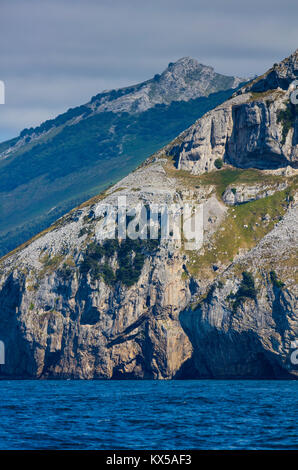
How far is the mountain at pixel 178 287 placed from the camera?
15388 cm

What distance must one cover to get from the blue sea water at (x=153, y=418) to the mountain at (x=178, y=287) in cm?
2231

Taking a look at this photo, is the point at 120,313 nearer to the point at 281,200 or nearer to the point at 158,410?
the point at 281,200

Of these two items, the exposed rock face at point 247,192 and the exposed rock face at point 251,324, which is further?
the exposed rock face at point 247,192

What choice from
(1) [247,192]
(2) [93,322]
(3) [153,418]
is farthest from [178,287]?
(3) [153,418]

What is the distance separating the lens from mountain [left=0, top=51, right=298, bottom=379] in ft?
505

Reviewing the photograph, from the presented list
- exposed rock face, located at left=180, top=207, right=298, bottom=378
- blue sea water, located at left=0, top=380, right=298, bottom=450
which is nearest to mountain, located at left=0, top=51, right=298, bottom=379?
exposed rock face, located at left=180, top=207, right=298, bottom=378

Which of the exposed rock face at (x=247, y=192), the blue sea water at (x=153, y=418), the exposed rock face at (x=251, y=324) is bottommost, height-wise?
the blue sea water at (x=153, y=418)

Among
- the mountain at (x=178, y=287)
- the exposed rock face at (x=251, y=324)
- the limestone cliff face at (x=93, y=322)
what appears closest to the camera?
the exposed rock face at (x=251, y=324)

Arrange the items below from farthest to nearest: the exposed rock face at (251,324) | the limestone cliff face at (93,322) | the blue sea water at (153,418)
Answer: the limestone cliff face at (93,322), the exposed rock face at (251,324), the blue sea water at (153,418)

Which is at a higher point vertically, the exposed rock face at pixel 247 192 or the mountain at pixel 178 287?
the exposed rock face at pixel 247 192

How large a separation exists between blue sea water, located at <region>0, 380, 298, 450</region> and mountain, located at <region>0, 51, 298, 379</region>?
22.3 metres

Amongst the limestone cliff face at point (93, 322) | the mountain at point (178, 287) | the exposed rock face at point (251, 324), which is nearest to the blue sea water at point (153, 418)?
the exposed rock face at point (251, 324)

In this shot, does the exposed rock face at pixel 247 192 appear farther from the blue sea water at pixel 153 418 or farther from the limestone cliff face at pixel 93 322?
the blue sea water at pixel 153 418

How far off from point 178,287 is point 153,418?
8437 cm
